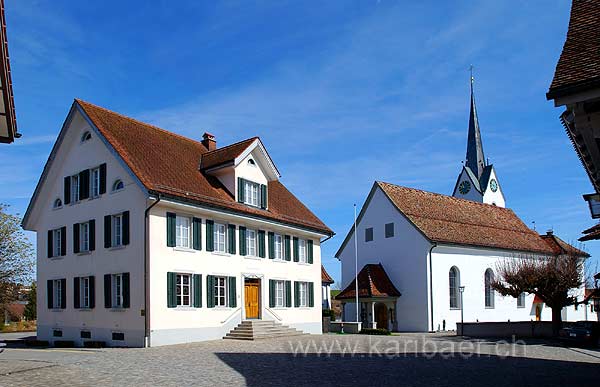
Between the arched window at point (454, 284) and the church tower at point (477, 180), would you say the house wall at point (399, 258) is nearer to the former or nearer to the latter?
the arched window at point (454, 284)

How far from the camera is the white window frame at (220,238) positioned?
2777cm

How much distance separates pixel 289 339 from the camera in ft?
90.4

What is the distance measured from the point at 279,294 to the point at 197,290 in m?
6.06

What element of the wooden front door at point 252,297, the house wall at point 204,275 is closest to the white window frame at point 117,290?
the house wall at point 204,275

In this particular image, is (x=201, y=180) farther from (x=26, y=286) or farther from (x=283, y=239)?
(x=26, y=286)

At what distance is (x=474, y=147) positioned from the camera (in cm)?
7262

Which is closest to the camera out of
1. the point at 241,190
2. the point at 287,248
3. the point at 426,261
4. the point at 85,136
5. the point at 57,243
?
the point at 85,136

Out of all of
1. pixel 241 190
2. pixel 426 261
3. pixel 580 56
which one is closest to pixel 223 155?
pixel 241 190

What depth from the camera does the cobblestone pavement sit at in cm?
1397

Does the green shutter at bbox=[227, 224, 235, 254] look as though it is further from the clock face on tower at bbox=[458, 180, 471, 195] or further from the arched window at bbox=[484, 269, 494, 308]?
the clock face on tower at bbox=[458, 180, 471, 195]

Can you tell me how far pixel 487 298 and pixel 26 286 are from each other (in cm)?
3411

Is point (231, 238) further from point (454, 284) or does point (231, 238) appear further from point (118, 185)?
point (454, 284)

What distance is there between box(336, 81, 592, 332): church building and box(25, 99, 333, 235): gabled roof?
1064 cm

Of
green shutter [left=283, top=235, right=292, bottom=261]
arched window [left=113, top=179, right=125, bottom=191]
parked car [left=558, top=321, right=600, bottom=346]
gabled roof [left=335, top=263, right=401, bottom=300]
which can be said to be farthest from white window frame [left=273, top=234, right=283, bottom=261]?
parked car [left=558, top=321, right=600, bottom=346]
